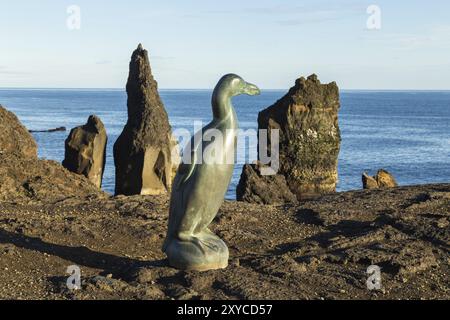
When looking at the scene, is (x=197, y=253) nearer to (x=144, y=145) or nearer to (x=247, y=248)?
(x=247, y=248)

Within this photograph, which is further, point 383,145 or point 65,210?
point 383,145

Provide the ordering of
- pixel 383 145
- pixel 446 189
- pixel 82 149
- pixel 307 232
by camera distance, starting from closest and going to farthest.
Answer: pixel 307 232
pixel 446 189
pixel 82 149
pixel 383 145

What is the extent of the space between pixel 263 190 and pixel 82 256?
10.1 metres

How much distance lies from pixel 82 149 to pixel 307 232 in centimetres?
1947

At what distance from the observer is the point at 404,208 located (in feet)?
54.9

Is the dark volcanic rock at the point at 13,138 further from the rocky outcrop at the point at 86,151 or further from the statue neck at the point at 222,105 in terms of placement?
the statue neck at the point at 222,105

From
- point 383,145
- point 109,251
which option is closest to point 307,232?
point 109,251

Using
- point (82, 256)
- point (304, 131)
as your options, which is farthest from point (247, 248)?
point (304, 131)

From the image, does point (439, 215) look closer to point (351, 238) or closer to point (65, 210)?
point (351, 238)

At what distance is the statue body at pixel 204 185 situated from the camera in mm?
11125

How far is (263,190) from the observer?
21859 millimetres

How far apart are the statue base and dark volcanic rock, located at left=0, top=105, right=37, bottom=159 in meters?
14.6

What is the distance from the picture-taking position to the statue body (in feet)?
36.5

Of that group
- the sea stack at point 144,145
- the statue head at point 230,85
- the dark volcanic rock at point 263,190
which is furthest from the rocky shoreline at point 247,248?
the sea stack at point 144,145
